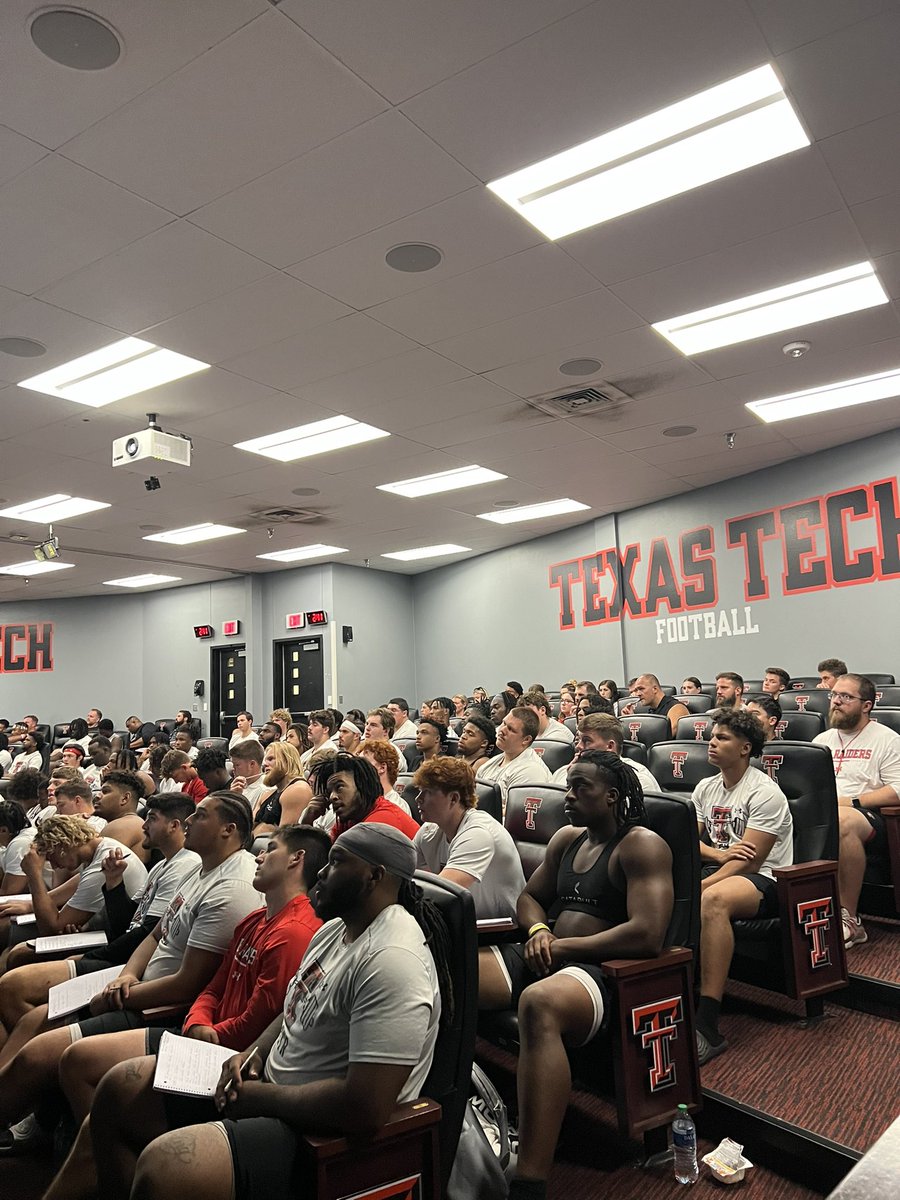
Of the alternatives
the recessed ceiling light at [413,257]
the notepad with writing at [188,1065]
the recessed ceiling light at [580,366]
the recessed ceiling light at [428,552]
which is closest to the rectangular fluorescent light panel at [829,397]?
the recessed ceiling light at [580,366]

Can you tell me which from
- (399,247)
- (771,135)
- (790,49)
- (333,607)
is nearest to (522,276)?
(399,247)

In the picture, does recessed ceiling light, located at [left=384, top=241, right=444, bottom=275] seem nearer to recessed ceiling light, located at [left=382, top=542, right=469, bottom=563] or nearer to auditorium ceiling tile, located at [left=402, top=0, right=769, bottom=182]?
auditorium ceiling tile, located at [left=402, top=0, right=769, bottom=182]

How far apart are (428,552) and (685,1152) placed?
10.1m

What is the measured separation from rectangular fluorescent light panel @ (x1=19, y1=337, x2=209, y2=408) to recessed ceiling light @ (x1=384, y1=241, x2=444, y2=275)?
5.54ft

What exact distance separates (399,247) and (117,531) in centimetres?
690

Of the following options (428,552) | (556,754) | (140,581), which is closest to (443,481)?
(428,552)

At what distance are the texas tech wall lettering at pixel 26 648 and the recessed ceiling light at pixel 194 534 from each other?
5604 millimetres

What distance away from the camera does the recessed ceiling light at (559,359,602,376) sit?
5.48m

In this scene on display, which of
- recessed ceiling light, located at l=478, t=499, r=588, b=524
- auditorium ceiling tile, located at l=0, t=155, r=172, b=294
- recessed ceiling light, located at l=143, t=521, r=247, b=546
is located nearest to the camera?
auditorium ceiling tile, located at l=0, t=155, r=172, b=294

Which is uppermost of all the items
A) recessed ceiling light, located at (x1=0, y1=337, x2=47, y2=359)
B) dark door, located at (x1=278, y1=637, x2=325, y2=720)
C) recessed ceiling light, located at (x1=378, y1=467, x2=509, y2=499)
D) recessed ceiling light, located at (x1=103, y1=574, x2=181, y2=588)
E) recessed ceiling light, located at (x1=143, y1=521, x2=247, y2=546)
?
recessed ceiling light, located at (x1=0, y1=337, x2=47, y2=359)

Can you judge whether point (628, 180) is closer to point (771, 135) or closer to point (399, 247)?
point (771, 135)

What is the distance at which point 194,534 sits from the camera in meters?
10.2

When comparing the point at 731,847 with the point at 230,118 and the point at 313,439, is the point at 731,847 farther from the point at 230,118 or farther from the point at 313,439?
the point at 313,439

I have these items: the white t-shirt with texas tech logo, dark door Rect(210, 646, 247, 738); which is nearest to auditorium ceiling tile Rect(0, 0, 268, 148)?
the white t-shirt with texas tech logo
